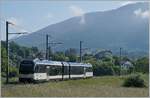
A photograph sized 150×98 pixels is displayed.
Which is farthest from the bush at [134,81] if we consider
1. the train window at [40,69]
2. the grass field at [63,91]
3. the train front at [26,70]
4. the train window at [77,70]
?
the train window at [77,70]

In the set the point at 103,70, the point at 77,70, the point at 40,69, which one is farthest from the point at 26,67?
the point at 103,70

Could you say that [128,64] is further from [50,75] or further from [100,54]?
[50,75]

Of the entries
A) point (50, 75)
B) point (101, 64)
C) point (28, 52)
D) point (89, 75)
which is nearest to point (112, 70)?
point (101, 64)

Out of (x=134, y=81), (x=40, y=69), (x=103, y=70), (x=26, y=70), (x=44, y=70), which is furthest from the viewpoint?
(x=103, y=70)

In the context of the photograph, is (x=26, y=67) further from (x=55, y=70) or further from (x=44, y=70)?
(x=55, y=70)

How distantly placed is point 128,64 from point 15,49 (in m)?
33.0

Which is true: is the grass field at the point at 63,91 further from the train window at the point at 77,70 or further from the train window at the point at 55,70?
the train window at the point at 77,70

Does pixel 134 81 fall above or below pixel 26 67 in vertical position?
below

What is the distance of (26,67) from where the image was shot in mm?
41344

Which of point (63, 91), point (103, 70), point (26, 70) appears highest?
point (26, 70)

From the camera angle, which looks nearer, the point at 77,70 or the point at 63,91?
the point at 63,91

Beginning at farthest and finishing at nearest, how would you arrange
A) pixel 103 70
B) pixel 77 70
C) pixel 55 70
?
1. pixel 103 70
2. pixel 77 70
3. pixel 55 70

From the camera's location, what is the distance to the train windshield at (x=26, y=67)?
41000 mm

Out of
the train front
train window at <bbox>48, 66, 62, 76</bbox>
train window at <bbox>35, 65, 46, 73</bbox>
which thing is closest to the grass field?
the train front
